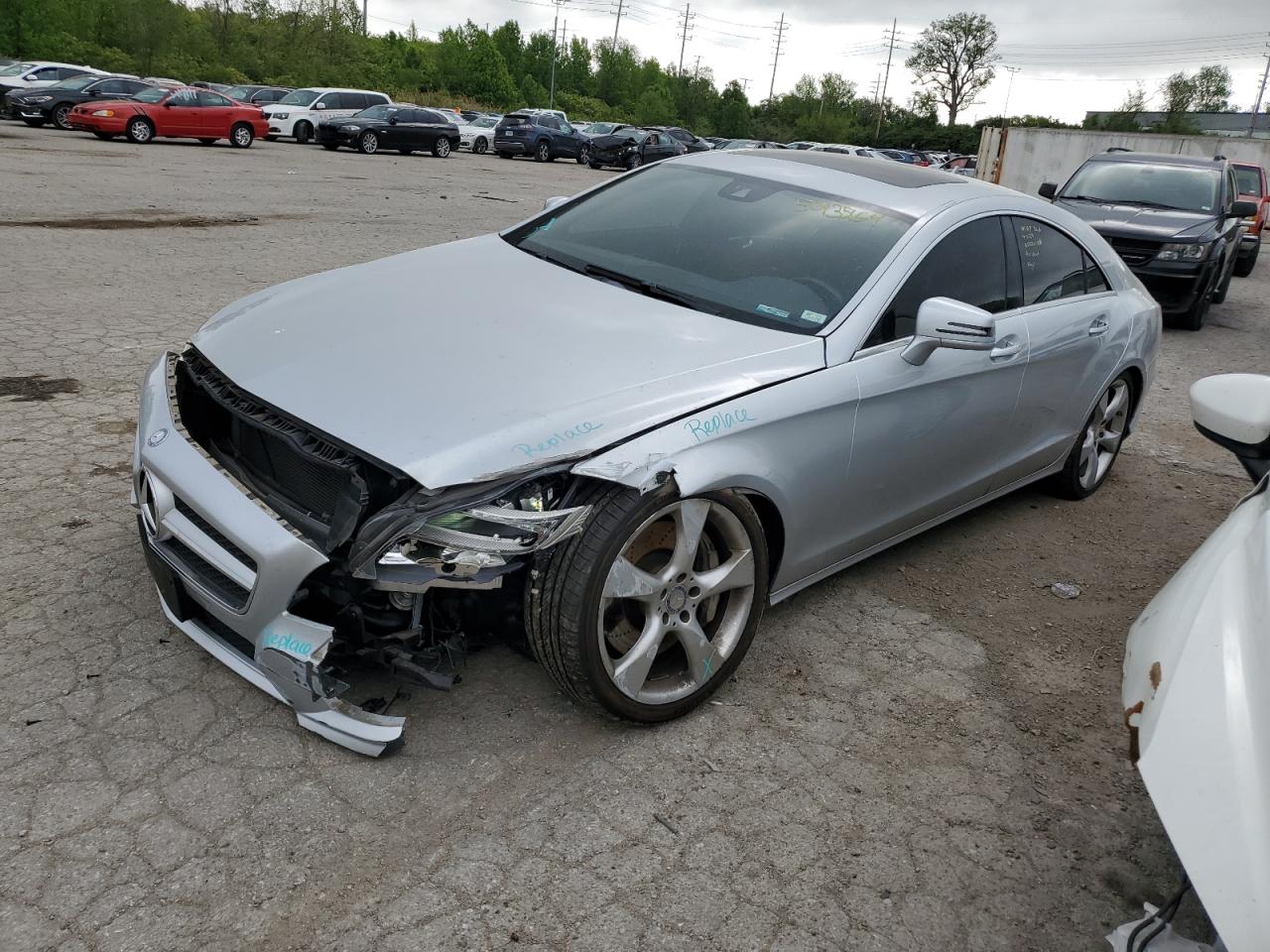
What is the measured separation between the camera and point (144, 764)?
2.58 metres

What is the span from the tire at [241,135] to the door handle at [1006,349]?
24.8 metres

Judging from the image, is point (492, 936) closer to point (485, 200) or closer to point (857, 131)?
point (485, 200)

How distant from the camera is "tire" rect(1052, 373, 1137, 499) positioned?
488 cm

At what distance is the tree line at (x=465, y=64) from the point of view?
5094 centimetres

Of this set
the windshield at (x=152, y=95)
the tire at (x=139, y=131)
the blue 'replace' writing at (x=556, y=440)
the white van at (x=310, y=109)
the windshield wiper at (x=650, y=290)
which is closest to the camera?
the blue 'replace' writing at (x=556, y=440)

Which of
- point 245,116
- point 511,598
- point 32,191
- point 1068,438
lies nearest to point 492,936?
point 511,598

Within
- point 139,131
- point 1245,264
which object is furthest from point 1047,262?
point 139,131

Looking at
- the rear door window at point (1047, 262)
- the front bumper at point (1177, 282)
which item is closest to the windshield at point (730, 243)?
the rear door window at point (1047, 262)

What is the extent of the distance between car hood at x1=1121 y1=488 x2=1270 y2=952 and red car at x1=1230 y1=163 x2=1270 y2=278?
14653 millimetres

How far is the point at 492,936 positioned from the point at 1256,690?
1.59 meters

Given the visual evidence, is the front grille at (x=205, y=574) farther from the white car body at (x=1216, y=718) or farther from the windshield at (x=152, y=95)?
the windshield at (x=152, y=95)

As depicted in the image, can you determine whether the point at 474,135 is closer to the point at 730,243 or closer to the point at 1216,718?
the point at 730,243

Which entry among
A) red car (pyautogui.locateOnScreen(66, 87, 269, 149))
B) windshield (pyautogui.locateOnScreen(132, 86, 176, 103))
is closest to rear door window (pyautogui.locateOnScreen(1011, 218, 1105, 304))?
red car (pyautogui.locateOnScreen(66, 87, 269, 149))

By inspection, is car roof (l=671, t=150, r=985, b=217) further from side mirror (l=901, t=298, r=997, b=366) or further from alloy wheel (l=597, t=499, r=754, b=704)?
alloy wheel (l=597, t=499, r=754, b=704)
